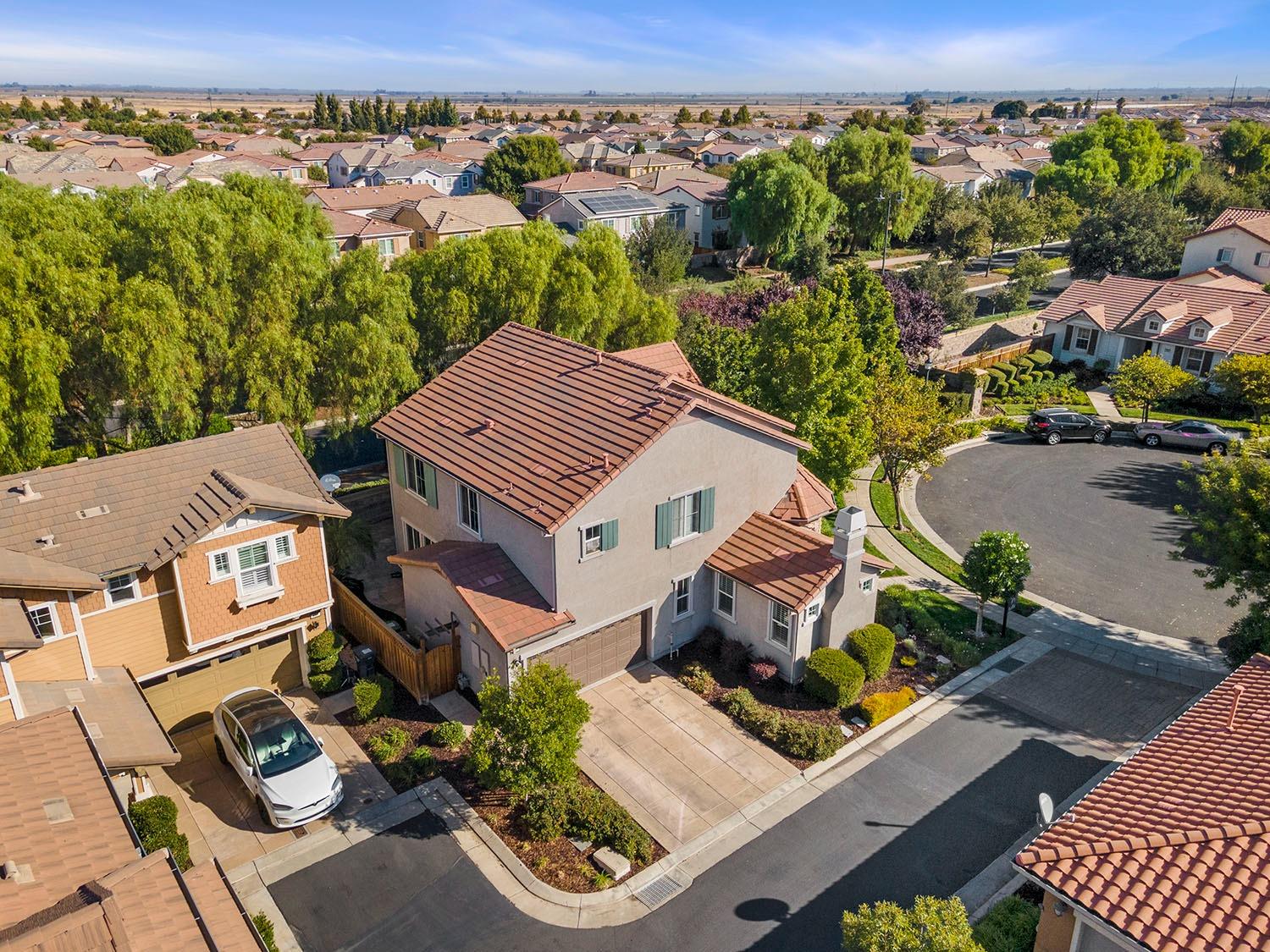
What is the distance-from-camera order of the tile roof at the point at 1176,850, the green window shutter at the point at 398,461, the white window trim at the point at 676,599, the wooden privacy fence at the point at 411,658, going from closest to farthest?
the tile roof at the point at 1176,850
the wooden privacy fence at the point at 411,658
the white window trim at the point at 676,599
the green window shutter at the point at 398,461

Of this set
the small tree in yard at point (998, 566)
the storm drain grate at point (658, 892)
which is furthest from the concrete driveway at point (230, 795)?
the small tree in yard at point (998, 566)

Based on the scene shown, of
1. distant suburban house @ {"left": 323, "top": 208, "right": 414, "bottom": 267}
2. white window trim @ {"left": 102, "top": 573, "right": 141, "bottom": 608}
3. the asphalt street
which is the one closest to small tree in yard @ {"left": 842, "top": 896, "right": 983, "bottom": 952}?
the asphalt street

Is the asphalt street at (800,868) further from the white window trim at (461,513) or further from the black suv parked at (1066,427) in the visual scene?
the black suv parked at (1066,427)

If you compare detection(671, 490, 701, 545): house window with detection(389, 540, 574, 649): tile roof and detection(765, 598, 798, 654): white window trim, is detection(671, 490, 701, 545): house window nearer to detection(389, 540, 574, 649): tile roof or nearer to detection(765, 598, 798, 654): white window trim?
detection(765, 598, 798, 654): white window trim

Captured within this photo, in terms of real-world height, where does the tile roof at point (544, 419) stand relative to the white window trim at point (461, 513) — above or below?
above

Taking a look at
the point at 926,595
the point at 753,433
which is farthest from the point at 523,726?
the point at 926,595

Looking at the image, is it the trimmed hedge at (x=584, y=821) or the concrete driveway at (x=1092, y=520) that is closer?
the trimmed hedge at (x=584, y=821)

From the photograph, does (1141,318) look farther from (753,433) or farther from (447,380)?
(447,380)
